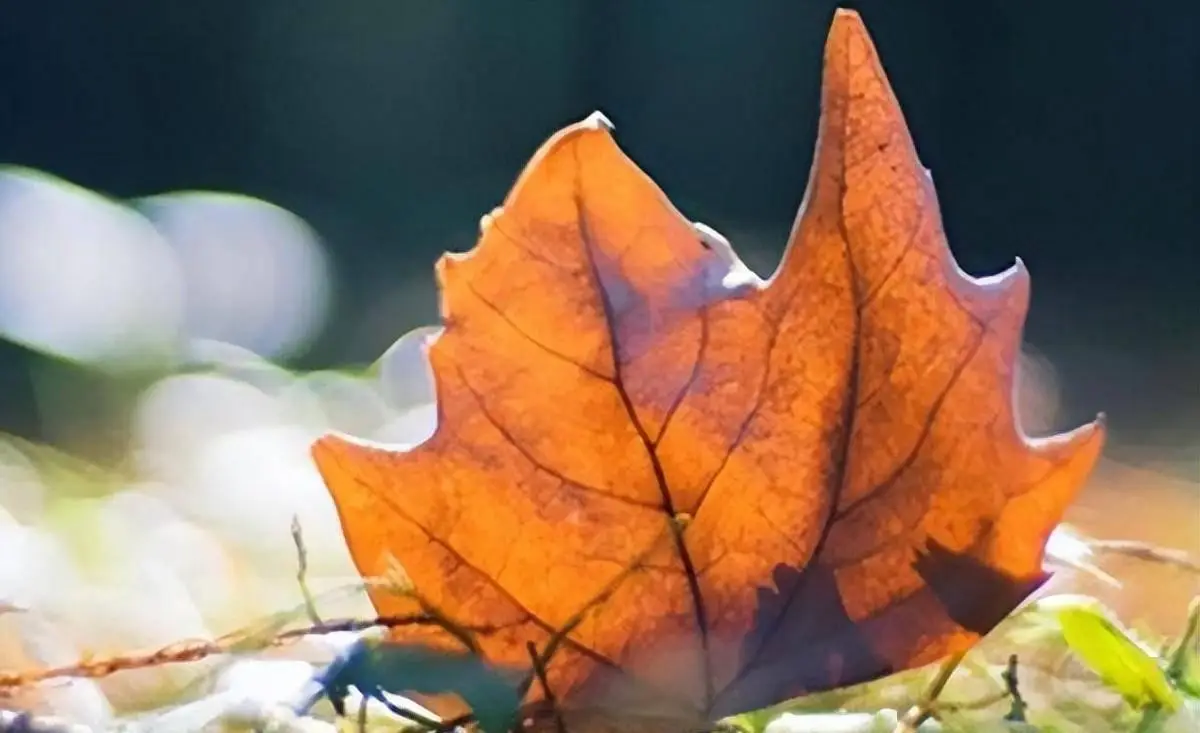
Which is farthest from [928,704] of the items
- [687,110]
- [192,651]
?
[687,110]

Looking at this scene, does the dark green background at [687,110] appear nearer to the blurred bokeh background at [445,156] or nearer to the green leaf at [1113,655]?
the blurred bokeh background at [445,156]

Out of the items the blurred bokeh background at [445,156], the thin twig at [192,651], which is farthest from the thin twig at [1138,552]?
the blurred bokeh background at [445,156]

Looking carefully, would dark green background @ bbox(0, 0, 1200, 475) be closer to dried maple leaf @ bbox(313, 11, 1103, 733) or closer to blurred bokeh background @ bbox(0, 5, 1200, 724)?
blurred bokeh background @ bbox(0, 5, 1200, 724)

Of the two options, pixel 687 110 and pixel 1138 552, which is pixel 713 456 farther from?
pixel 687 110

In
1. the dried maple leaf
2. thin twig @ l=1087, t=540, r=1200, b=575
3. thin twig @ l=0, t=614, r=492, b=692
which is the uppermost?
the dried maple leaf

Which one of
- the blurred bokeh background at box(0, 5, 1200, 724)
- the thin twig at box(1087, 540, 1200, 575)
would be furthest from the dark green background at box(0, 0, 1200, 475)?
the thin twig at box(1087, 540, 1200, 575)

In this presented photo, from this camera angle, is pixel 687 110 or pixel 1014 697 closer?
pixel 1014 697

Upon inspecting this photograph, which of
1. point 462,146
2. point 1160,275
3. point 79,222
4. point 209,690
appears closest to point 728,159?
point 462,146
